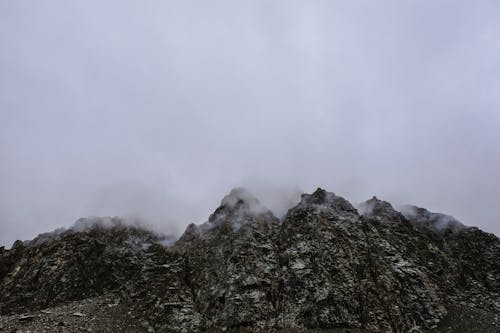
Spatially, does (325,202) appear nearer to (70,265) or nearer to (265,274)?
(265,274)

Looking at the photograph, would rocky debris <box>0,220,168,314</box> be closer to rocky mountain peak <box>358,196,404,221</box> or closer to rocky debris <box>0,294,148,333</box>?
rocky debris <box>0,294,148,333</box>

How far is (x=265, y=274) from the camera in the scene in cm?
5609

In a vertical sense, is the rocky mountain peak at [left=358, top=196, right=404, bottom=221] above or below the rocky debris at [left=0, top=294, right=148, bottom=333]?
above

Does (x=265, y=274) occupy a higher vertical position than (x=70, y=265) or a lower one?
higher

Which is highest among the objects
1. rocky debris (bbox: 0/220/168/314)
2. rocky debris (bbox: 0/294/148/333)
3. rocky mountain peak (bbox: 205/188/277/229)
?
rocky mountain peak (bbox: 205/188/277/229)

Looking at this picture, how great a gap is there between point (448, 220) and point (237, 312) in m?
53.4

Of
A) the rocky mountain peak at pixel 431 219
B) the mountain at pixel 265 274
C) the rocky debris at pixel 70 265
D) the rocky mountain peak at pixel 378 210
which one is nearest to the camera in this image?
the mountain at pixel 265 274

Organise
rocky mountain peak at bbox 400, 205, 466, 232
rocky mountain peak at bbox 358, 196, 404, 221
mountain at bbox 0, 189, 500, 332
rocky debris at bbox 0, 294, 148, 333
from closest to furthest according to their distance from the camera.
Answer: rocky debris at bbox 0, 294, 148, 333
mountain at bbox 0, 189, 500, 332
rocky mountain peak at bbox 358, 196, 404, 221
rocky mountain peak at bbox 400, 205, 466, 232

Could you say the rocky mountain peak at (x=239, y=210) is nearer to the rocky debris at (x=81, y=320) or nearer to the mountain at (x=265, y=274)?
the mountain at (x=265, y=274)

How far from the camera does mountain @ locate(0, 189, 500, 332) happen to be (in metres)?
49.1

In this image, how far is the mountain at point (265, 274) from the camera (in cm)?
4909

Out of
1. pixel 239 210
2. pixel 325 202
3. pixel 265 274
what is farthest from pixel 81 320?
pixel 325 202

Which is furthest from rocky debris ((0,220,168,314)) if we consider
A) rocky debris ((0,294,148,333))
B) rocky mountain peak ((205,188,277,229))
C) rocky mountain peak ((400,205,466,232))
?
rocky mountain peak ((400,205,466,232))

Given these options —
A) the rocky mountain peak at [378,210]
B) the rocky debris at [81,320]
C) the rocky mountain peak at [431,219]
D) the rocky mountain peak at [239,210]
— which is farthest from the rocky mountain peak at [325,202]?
the rocky debris at [81,320]
